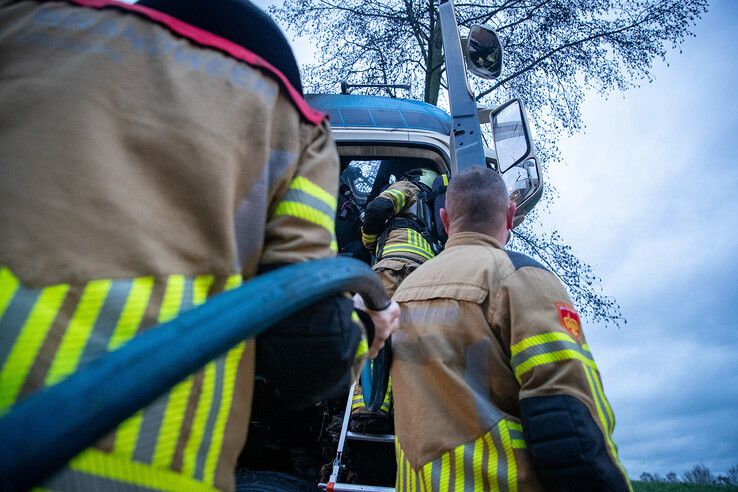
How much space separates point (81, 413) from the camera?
48 centimetres

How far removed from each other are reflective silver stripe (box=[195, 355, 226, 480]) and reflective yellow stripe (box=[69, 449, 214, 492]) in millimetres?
21

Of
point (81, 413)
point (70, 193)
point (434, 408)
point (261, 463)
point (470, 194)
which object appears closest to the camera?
point (81, 413)

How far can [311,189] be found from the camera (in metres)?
0.94

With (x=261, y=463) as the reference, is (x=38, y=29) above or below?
above

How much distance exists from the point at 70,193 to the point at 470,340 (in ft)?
4.74

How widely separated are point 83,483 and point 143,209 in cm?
32

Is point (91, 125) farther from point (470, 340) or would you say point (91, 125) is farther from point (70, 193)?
point (470, 340)

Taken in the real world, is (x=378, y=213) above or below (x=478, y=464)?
above

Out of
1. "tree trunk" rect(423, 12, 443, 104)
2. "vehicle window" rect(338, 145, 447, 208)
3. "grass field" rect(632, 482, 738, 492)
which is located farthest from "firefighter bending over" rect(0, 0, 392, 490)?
"tree trunk" rect(423, 12, 443, 104)

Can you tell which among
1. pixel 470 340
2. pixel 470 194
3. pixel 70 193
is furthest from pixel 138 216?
pixel 470 194

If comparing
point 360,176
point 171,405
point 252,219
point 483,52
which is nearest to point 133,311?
point 171,405

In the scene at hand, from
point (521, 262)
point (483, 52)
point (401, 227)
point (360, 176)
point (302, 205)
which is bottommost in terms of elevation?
point (302, 205)

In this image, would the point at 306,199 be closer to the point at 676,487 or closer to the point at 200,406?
the point at 200,406

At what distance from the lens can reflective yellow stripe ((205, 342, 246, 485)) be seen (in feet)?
2.33
